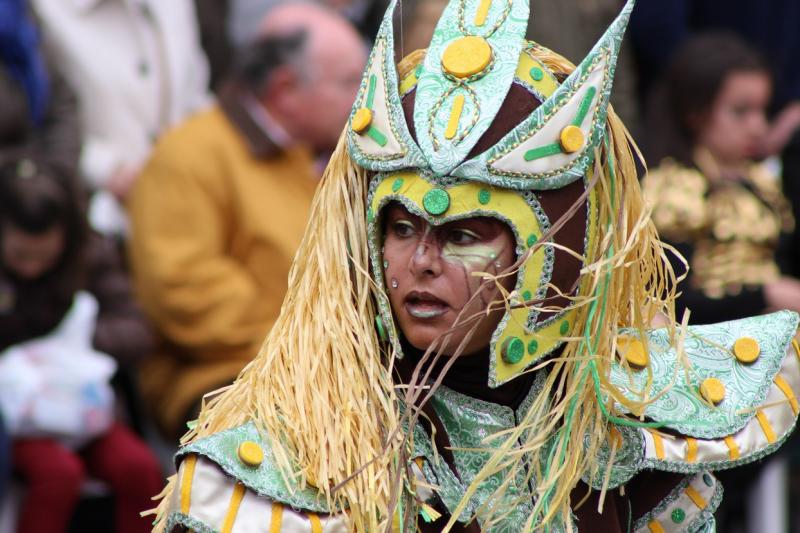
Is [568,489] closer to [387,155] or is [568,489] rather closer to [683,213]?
[387,155]

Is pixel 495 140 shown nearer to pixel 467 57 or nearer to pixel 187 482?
pixel 467 57

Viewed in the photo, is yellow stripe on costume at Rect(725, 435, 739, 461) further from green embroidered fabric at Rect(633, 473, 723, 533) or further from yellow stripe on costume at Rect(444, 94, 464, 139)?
yellow stripe on costume at Rect(444, 94, 464, 139)

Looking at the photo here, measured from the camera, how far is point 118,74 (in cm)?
580

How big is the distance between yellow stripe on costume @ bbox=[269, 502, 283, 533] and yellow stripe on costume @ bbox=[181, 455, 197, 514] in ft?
0.46

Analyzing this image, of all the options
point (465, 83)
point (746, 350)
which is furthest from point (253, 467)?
point (746, 350)

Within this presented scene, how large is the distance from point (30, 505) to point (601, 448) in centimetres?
238

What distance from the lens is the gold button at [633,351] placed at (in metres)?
3.02

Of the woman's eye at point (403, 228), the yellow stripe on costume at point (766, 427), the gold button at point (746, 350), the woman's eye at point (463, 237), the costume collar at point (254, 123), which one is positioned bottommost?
the costume collar at point (254, 123)

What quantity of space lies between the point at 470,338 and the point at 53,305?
248 centimetres

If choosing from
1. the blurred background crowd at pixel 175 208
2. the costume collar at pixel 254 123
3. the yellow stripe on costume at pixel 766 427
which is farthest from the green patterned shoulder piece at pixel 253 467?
the costume collar at pixel 254 123

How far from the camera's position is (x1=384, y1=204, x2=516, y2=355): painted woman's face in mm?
2775

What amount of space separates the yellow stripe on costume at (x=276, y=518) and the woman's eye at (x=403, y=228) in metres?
0.53

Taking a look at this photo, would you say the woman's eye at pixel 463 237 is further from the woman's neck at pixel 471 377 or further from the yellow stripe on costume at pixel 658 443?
the yellow stripe on costume at pixel 658 443

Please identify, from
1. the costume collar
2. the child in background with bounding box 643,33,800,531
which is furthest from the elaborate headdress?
the costume collar
